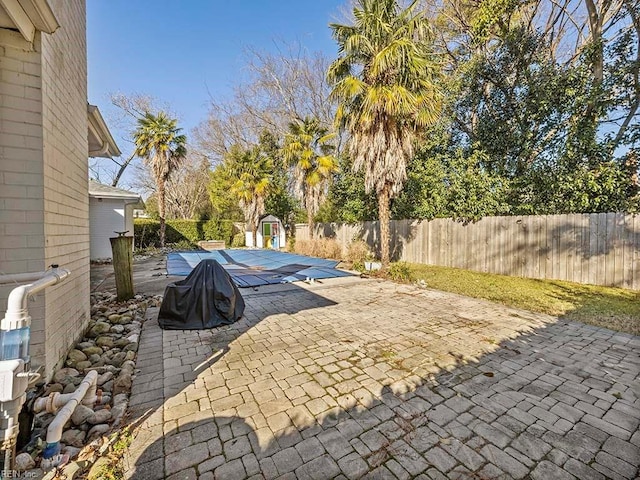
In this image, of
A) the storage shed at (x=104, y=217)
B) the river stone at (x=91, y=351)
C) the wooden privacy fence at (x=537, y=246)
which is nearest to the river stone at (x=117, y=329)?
the river stone at (x=91, y=351)

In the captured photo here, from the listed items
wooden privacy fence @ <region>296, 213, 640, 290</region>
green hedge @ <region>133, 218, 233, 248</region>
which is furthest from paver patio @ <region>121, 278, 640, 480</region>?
green hedge @ <region>133, 218, 233, 248</region>

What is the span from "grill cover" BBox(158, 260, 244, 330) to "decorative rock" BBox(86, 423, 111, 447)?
7.20 ft

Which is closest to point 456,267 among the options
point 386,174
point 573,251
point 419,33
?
point 573,251

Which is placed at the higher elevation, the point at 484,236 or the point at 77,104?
the point at 77,104

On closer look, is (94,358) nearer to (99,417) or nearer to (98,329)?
(98,329)

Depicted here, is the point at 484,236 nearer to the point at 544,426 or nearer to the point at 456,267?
the point at 456,267

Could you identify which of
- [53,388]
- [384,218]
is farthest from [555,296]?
[53,388]

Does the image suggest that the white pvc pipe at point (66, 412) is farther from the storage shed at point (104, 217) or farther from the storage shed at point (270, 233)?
the storage shed at point (270, 233)

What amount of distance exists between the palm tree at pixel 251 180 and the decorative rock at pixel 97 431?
15973 millimetres

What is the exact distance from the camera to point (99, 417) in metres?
2.27

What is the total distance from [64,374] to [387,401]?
3.09 m

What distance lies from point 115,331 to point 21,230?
2.24m

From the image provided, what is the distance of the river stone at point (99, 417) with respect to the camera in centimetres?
224

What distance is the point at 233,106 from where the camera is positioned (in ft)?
69.8
